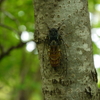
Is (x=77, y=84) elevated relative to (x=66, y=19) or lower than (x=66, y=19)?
lower

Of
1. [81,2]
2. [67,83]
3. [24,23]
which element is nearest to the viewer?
[67,83]

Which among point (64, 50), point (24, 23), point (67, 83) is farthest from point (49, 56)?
point (24, 23)

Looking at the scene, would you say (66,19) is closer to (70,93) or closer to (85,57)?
(85,57)

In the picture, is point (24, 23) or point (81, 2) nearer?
point (81, 2)

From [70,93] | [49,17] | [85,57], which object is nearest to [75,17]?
[49,17]

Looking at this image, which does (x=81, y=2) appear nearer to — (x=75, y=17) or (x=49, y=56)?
(x=75, y=17)

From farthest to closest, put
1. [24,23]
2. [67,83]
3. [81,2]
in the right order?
[24,23]
[81,2]
[67,83]

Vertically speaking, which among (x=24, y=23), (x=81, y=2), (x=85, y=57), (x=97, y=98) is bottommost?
(x=97, y=98)
